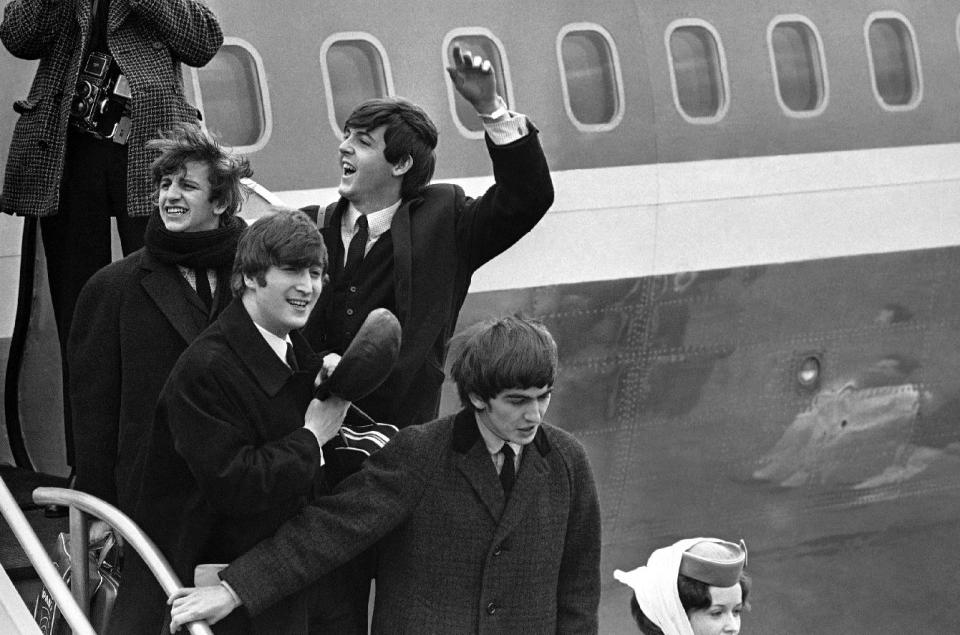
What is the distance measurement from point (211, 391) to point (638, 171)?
5.95m

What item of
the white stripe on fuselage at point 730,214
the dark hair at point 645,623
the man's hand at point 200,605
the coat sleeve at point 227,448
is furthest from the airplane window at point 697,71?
the man's hand at point 200,605

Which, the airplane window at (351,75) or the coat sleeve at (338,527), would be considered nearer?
the coat sleeve at (338,527)

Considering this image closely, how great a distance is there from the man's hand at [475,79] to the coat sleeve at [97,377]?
1.28 meters

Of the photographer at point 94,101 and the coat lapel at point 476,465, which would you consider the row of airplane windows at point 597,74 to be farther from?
the coat lapel at point 476,465

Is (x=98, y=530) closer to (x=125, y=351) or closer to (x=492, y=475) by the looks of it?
(x=125, y=351)

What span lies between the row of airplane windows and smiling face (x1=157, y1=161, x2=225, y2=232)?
10.9 ft

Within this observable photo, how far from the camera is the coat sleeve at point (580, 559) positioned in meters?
4.96

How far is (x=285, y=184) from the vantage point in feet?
28.7

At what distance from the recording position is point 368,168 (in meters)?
5.48

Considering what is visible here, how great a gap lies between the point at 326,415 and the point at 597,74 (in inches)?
229

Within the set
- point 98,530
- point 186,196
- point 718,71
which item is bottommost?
point 98,530

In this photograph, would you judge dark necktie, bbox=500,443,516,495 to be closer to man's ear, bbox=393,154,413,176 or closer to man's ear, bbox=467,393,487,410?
man's ear, bbox=467,393,487,410

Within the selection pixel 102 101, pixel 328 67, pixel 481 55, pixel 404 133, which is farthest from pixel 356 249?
pixel 481 55

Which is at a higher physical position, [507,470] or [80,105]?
[80,105]
